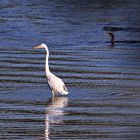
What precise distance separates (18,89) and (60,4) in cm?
2810

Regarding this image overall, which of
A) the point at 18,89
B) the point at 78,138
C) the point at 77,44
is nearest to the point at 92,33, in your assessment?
the point at 77,44

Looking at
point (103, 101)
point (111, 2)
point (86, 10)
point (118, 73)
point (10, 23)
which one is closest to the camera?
point (103, 101)

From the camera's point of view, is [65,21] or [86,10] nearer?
[65,21]

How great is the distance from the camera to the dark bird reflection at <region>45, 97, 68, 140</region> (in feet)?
55.2

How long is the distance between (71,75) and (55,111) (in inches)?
200

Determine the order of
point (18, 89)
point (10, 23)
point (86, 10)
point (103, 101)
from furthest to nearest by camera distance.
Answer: point (86, 10) < point (10, 23) < point (18, 89) < point (103, 101)

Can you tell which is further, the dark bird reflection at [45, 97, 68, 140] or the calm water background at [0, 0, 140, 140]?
the dark bird reflection at [45, 97, 68, 140]

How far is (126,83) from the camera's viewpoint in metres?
21.9

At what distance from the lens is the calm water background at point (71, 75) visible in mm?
16297

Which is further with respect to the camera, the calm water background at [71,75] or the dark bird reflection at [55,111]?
the dark bird reflection at [55,111]

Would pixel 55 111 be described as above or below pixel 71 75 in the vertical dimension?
above

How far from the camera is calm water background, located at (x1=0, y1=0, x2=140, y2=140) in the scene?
16297mm

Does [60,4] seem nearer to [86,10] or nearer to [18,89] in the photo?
[86,10]

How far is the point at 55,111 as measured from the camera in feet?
60.1
